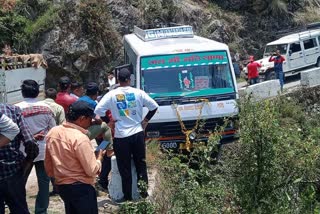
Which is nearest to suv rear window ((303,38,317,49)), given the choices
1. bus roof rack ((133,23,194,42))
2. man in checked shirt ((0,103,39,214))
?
bus roof rack ((133,23,194,42))

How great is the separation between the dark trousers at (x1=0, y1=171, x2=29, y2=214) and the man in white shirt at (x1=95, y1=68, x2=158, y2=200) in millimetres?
1847

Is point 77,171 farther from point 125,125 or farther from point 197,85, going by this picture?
point 197,85

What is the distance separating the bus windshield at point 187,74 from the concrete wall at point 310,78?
1031 centimetres

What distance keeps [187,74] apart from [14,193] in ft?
18.6

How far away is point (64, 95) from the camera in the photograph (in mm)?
7375

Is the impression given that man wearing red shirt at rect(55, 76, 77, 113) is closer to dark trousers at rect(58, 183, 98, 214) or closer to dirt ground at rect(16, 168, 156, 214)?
dirt ground at rect(16, 168, 156, 214)

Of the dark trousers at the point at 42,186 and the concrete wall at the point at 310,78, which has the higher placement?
the dark trousers at the point at 42,186

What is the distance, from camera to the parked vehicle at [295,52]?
23270 mm

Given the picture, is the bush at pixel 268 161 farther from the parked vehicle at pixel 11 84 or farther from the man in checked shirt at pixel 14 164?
the parked vehicle at pixel 11 84

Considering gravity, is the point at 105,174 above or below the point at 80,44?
below

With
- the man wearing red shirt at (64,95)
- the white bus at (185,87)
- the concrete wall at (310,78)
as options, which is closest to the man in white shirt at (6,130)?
the man wearing red shirt at (64,95)

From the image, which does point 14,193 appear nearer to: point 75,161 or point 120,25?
point 75,161

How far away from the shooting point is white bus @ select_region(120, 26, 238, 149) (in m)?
9.51

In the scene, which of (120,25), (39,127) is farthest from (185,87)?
(120,25)
